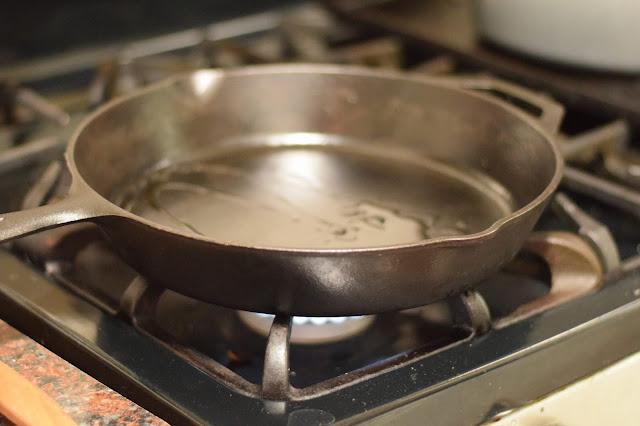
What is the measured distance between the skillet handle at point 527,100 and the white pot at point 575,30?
17 centimetres

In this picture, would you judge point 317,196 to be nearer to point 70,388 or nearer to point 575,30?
point 70,388

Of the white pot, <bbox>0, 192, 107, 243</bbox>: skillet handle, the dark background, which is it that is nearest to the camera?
<bbox>0, 192, 107, 243</bbox>: skillet handle

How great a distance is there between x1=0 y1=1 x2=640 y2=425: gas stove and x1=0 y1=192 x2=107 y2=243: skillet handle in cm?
9

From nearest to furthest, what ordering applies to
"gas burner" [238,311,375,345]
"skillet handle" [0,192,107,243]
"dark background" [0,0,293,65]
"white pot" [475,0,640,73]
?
"skillet handle" [0,192,107,243], "gas burner" [238,311,375,345], "white pot" [475,0,640,73], "dark background" [0,0,293,65]

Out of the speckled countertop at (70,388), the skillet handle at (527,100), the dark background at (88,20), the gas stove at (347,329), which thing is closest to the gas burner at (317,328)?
the gas stove at (347,329)

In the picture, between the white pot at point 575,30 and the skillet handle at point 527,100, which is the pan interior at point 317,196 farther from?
the white pot at point 575,30

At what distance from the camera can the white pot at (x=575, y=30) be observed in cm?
79

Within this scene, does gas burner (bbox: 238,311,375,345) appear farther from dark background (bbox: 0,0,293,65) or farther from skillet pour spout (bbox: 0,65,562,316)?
dark background (bbox: 0,0,293,65)

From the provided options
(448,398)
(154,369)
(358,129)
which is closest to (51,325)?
(154,369)

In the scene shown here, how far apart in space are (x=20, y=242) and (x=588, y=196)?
1.68 feet

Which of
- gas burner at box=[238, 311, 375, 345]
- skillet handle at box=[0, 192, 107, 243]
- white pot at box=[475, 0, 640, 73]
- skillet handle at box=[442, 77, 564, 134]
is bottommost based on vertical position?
gas burner at box=[238, 311, 375, 345]

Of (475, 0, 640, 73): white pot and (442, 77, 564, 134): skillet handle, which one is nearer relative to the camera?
(442, 77, 564, 134): skillet handle

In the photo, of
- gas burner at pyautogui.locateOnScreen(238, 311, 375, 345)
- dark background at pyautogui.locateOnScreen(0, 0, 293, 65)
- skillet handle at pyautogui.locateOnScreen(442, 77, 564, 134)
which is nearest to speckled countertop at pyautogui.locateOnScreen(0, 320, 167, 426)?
gas burner at pyautogui.locateOnScreen(238, 311, 375, 345)

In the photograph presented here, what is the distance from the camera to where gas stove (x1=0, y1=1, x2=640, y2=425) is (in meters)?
0.43
